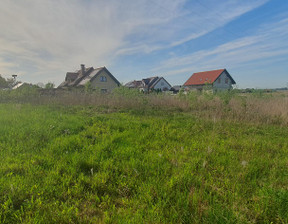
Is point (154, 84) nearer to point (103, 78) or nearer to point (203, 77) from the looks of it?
point (203, 77)

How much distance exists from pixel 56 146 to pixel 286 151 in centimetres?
534

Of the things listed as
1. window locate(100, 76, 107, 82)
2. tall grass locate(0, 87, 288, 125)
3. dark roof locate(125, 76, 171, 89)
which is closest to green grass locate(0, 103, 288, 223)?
tall grass locate(0, 87, 288, 125)

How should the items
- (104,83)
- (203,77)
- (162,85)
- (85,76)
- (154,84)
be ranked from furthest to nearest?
(162,85), (154,84), (203,77), (85,76), (104,83)

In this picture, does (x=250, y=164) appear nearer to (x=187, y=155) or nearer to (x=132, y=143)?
(x=187, y=155)

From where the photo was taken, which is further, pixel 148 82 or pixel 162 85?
pixel 148 82

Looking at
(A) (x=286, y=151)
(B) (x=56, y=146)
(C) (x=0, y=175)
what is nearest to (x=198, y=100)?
Result: (A) (x=286, y=151)

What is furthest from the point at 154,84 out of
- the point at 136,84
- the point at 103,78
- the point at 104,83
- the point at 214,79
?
the point at 103,78

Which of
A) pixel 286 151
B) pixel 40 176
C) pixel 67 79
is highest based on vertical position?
pixel 67 79

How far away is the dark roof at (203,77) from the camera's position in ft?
121

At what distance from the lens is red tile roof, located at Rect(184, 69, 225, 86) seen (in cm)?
3684

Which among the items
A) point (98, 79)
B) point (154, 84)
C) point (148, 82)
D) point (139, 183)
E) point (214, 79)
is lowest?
point (139, 183)

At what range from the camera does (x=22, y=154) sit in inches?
119

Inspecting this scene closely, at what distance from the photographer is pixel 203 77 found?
3953 centimetres

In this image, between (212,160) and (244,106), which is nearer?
(212,160)
